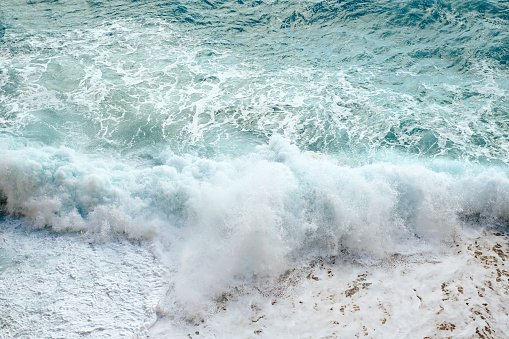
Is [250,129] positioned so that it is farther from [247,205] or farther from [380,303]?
[380,303]

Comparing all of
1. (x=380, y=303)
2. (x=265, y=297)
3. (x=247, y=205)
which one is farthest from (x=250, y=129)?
(x=380, y=303)

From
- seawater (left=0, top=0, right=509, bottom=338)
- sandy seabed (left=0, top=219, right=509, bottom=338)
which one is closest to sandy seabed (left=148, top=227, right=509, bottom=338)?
sandy seabed (left=0, top=219, right=509, bottom=338)

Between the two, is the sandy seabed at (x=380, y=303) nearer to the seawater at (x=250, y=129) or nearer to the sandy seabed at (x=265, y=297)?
the sandy seabed at (x=265, y=297)

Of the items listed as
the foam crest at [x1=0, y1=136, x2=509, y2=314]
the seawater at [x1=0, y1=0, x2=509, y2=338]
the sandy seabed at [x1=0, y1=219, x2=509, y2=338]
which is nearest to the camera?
the sandy seabed at [x1=0, y1=219, x2=509, y2=338]

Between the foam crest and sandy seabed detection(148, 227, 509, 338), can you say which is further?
the foam crest

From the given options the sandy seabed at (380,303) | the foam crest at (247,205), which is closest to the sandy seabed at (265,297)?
the sandy seabed at (380,303)

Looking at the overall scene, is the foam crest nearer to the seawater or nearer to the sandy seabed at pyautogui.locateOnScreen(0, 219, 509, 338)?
the seawater

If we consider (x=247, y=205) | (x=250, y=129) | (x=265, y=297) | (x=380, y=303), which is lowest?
(x=380, y=303)

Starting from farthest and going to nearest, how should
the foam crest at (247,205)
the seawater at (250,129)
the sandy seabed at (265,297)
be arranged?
the seawater at (250,129) < the foam crest at (247,205) < the sandy seabed at (265,297)

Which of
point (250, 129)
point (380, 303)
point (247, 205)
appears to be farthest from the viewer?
point (250, 129)
